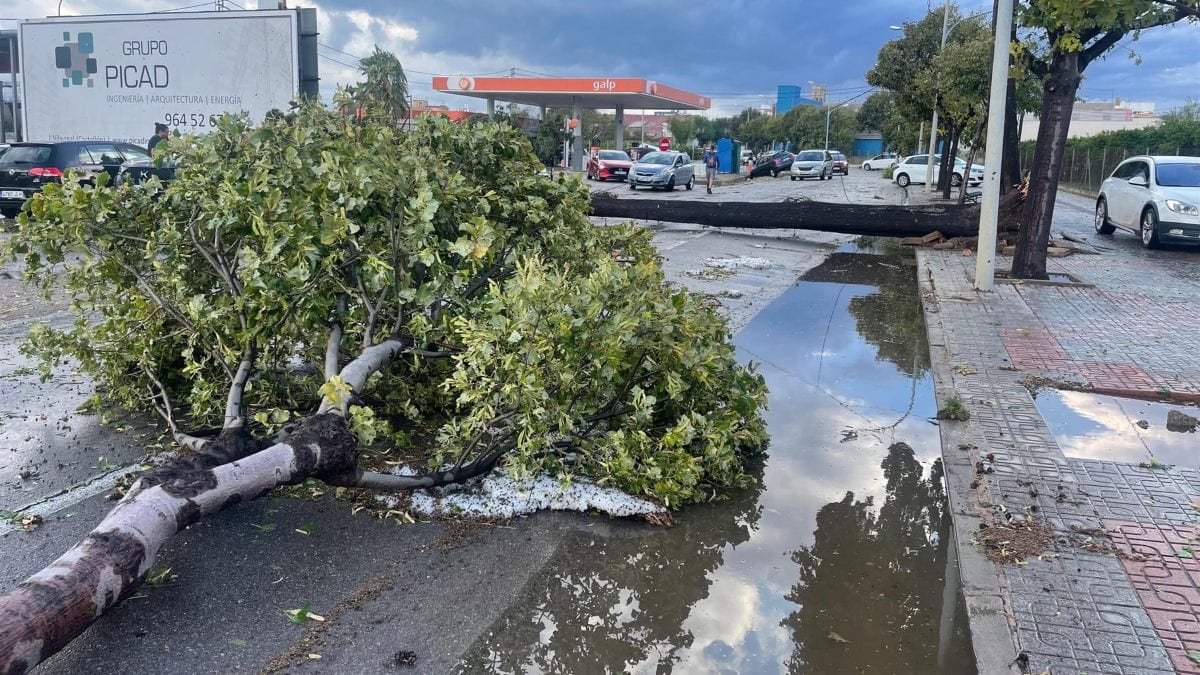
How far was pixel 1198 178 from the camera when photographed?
52.5 feet

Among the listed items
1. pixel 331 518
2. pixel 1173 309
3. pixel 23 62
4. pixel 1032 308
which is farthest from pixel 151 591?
pixel 23 62

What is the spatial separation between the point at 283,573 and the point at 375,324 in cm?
178

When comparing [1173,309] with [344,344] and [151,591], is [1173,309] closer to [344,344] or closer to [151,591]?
[344,344]

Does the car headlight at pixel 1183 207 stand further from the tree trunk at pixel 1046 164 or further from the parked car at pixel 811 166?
the parked car at pixel 811 166

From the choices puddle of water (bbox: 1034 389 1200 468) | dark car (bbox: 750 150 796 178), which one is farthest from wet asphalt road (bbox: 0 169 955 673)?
dark car (bbox: 750 150 796 178)

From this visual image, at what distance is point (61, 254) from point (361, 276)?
204 centimetres

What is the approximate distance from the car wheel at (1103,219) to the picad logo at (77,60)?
23616 mm

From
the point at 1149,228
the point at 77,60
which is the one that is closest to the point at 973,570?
the point at 1149,228

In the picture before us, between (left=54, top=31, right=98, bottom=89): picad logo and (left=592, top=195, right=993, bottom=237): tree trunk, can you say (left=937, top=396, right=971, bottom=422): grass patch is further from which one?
(left=54, top=31, right=98, bottom=89): picad logo

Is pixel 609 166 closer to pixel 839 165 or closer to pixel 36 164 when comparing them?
pixel 839 165

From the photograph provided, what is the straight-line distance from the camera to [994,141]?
11125 mm

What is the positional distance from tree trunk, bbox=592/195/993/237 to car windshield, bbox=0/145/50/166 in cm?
1066

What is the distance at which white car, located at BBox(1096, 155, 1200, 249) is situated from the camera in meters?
15.7

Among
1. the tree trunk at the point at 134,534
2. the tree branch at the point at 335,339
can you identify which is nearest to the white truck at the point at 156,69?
the tree branch at the point at 335,339
